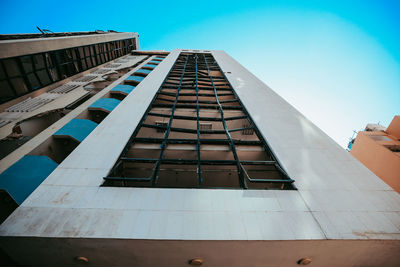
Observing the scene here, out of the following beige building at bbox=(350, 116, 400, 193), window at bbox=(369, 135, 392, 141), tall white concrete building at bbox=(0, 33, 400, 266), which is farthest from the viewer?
window at bbox=(369, 135, 392, 141)

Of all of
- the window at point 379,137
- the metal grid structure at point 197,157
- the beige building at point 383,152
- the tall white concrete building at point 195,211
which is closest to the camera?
the tall white concrete building at point 195,211

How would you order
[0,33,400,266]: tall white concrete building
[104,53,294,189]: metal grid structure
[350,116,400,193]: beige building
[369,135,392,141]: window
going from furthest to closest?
[369,135,392,141]: window
[350,116,400,193]: beige building
[104,53,294,189]: metal grid structure
[0,33,400,266]: tall white concrete building

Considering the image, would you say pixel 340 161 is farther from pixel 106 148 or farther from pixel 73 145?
pixel 73 145

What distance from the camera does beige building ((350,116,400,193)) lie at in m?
16.7

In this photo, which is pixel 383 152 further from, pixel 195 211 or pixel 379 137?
pixel 195 211

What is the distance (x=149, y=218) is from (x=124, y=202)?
95 centimetres

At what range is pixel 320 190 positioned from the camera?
16.6 ft

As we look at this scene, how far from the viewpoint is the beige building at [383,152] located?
16.7 metres

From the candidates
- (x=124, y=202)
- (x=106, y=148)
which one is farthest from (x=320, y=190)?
(x=106, y=148)

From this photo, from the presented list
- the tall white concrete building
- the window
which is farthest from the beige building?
the tall white concrete building

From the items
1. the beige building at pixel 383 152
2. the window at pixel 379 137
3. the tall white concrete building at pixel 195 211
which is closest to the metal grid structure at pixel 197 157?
the tall white concrete building at pixel 195 211

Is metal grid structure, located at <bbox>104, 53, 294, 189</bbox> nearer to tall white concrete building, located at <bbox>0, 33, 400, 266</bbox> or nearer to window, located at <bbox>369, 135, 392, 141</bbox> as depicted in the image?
tall white concrete building, located at <bbox>0, 33, 400, 266</bbox>

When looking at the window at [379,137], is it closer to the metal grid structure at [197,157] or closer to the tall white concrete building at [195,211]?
the tall white concrete building at [195,211]

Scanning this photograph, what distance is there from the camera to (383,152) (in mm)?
18156
